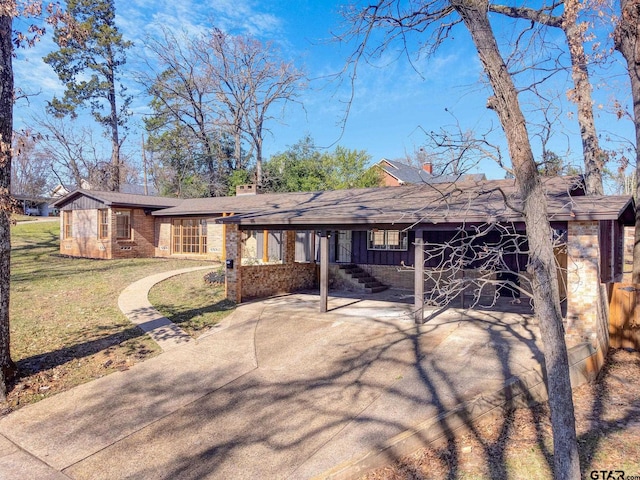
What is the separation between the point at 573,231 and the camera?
776 centimetres

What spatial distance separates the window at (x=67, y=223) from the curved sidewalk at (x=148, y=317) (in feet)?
34.3

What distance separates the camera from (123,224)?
20922 mm

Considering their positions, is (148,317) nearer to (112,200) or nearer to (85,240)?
(112,200)

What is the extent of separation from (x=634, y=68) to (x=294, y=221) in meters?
7.47

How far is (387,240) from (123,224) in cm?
1300

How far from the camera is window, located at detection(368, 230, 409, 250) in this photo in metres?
15.1

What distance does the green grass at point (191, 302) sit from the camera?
10336 mm

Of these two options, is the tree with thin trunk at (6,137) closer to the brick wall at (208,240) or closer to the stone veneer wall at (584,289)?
the stone veneer wall at (584,289)

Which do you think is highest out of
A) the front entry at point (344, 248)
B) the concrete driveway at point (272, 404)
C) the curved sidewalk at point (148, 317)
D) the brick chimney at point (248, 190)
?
the brick chimney at point (248, 190)

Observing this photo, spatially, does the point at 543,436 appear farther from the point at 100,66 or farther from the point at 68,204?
the point at 100,66

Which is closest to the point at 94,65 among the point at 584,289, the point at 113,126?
the point at 113,126

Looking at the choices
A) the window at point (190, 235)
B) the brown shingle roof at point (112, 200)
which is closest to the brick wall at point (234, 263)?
the window at point (190, 235)

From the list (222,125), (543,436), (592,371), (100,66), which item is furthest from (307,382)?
(100,66)

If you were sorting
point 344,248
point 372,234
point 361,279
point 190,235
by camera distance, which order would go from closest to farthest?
point 361,279 < point 372,234 < point 344,248 < point 190,235
